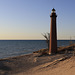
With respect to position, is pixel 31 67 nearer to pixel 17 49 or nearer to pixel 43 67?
pixel 43 67

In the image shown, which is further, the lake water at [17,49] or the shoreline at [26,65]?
the lake water at [17,49]

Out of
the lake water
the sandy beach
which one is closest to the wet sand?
the sandy beach

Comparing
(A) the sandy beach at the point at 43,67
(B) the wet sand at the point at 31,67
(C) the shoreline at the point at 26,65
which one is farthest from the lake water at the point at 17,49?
(A) the sandy beach at the point at 43,67

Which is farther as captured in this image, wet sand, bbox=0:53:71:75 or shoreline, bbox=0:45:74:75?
shoreline, bbox=0:45:74:75

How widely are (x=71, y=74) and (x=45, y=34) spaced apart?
15.5 meters

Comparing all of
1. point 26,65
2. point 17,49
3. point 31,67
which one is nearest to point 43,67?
point 31,67

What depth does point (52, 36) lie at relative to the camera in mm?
17969

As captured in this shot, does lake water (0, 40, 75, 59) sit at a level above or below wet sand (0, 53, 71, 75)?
below

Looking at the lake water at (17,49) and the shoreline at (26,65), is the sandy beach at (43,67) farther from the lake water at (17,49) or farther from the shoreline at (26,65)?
the lake water at (17,49)

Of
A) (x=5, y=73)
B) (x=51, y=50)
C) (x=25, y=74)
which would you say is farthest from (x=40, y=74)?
(x=51, y=50)

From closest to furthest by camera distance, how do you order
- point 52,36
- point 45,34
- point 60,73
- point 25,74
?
point 60,73
point 25,74
point 52,36
point 45,34

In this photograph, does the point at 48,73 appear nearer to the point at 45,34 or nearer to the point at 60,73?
the point at 60,73

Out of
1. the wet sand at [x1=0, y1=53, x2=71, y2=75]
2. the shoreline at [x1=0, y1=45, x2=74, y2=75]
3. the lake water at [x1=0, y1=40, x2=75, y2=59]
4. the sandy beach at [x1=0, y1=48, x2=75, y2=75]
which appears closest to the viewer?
the sandy beach at [x1=0, y1=48, x2=75, y2=75]

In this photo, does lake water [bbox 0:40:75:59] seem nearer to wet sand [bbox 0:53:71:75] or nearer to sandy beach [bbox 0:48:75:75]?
wet sand [bbox 0:53:71:75]
